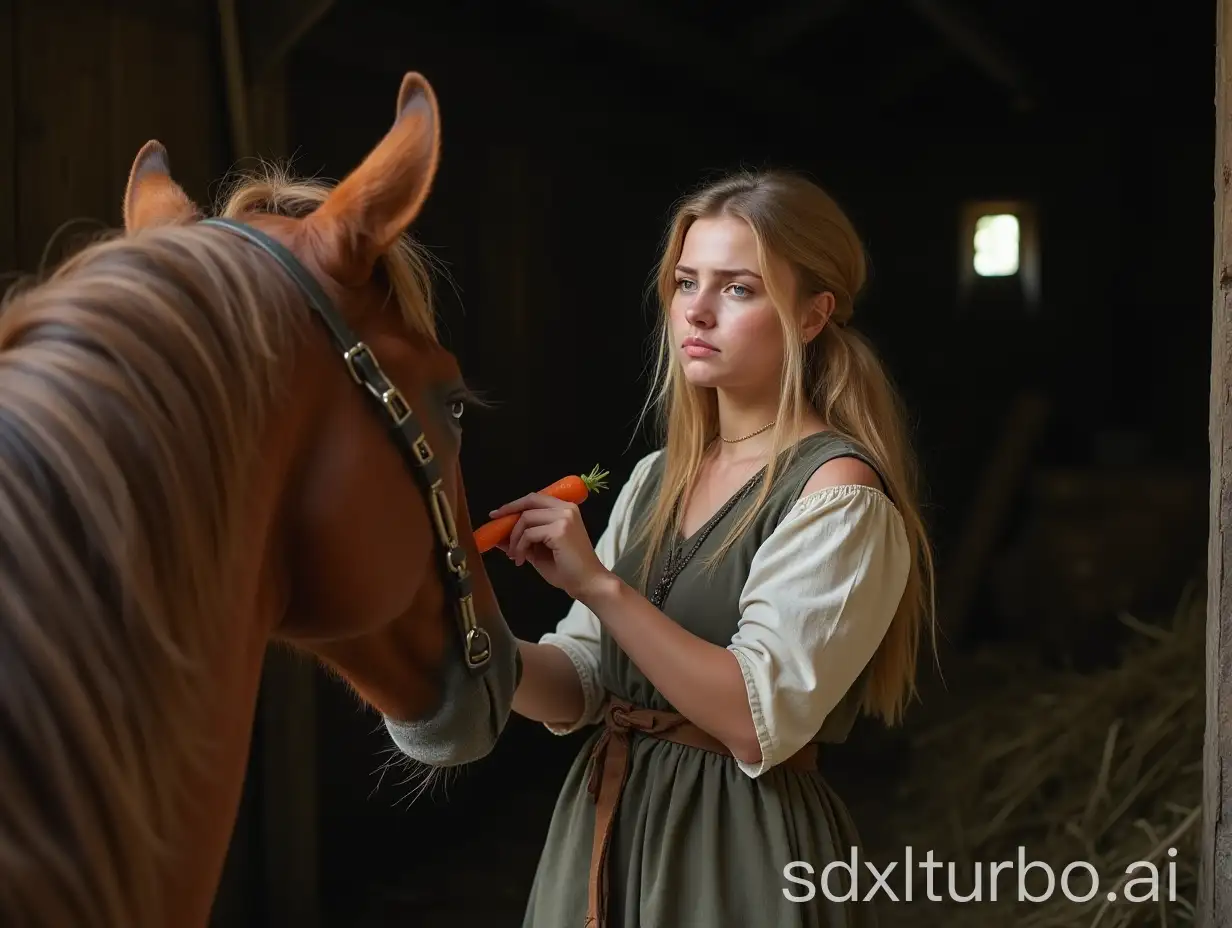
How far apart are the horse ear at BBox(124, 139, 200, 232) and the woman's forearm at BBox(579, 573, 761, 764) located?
0.53 m

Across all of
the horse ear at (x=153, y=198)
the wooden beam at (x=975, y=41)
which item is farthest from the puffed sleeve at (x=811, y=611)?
the wooden beam at (x=975, y=41)

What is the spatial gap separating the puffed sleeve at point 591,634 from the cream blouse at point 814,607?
0.25 meters

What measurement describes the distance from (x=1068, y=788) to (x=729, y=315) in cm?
245

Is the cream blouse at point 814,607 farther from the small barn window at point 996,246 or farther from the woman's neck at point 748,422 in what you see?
the small barn window at point 996,246

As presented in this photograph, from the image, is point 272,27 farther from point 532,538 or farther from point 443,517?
point 443,517

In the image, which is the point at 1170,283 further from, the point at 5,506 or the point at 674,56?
the point at 5,506

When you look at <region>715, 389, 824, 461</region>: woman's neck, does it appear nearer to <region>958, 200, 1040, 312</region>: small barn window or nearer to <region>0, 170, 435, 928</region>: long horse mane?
<region>0, 170, 435, 928</region>: long horse mane

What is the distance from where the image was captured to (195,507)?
737mm

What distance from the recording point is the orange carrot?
47.1 inches

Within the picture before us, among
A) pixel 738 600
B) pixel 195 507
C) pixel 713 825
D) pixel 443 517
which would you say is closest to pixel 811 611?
pixel 738 600

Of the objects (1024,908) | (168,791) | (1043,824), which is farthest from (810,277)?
(1043,824)

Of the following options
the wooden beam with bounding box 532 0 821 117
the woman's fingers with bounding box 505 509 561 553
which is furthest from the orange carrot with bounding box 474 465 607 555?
the wooden beam with bounding box 532 0 821 117

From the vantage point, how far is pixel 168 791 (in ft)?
2.46

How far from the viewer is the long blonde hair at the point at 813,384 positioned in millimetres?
1384
